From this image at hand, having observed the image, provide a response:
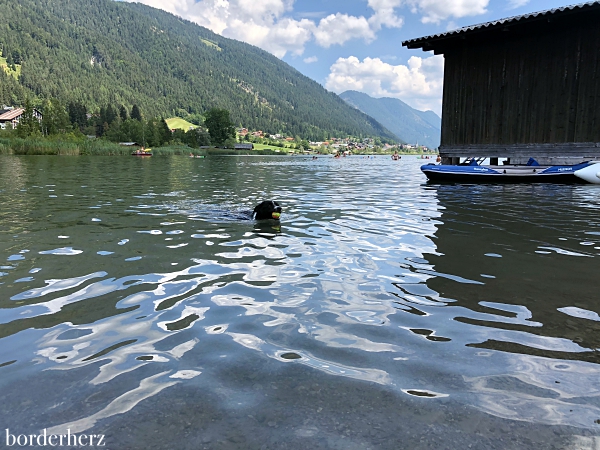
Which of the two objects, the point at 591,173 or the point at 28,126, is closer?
the point at 591,173

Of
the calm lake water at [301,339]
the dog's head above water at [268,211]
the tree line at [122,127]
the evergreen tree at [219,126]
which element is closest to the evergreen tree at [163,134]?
the tree line at [122,127]

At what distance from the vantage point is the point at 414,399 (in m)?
2.35

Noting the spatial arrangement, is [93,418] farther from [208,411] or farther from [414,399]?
[414,399]

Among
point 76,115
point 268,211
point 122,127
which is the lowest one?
point 268,211

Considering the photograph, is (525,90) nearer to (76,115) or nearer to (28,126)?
(28,126)

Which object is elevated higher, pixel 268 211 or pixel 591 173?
pixel 591 173

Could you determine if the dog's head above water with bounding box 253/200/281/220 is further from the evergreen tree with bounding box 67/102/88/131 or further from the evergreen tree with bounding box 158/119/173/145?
the evergreen tree with bounding box 67/102/88/131

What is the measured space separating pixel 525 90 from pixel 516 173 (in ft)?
11.4

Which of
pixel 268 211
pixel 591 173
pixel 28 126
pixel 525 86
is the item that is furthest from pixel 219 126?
pixel 268 211

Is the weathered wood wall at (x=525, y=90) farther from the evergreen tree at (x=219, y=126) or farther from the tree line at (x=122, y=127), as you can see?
the evergreen tree at (x=219, y=126)

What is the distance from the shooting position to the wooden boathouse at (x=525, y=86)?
50.9ft

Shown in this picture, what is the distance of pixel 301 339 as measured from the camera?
125 inches

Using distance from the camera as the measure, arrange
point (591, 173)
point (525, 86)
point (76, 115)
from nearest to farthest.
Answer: point (591, 173) → point (525, 86) → point (76, 115)

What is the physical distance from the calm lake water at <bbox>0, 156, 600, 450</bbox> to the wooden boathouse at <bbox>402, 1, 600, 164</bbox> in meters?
11.5
